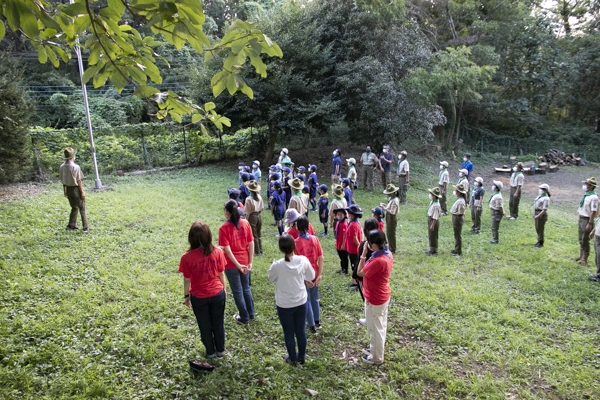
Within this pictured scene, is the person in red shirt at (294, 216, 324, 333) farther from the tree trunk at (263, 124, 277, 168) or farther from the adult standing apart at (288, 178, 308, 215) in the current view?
the tree trunk at (263, 124, 277, 168)

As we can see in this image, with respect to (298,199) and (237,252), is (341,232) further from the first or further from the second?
(237,252)

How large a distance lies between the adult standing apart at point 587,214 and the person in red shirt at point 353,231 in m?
5.30

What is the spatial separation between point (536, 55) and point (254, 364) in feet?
97.2

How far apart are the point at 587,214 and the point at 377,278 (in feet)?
21.8

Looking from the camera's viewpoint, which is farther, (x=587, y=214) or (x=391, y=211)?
(x=391, y=211)

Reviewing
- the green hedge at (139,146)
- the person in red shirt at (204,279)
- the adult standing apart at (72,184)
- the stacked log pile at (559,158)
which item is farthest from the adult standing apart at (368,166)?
the stacked log pile at (559,158)

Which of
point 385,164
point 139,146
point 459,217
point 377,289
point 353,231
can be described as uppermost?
point 139,146

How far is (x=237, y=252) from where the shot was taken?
17.5 feet

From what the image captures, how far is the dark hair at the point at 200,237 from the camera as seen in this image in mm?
4145

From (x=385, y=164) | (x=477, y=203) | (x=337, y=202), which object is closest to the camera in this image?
(x=337, y=202)

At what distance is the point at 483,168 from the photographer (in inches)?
947

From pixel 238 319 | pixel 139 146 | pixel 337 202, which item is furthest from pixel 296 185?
pixel 139 146

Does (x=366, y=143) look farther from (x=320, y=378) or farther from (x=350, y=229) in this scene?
(x=320, y=378)

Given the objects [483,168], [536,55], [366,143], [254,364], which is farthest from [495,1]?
[254,364]
